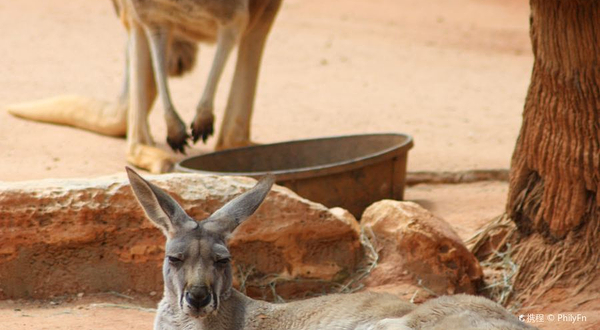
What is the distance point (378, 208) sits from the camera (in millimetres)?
A: 4566

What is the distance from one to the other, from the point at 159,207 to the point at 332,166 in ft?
6.76

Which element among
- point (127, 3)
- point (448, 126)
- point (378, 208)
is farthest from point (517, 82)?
point (378, 208)

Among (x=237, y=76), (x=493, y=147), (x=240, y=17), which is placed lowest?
(x=493, y=147)

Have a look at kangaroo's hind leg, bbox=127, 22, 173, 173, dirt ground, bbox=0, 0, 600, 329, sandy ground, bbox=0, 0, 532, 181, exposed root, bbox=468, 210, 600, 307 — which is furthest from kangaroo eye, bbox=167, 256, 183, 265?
kangaroo's hind leg, bbox=127, 22, 173, 173

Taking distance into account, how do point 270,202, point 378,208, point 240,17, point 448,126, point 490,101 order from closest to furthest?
point 270,202
point 378,208
point 240,17
point 448,126
point 490,101

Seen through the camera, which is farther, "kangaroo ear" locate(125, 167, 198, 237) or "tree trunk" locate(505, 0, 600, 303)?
"tree trunk" locate(505, 0, 600, 303)

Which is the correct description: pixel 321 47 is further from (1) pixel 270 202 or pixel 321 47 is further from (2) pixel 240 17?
(1) pixel 270 202

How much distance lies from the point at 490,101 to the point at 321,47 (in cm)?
333

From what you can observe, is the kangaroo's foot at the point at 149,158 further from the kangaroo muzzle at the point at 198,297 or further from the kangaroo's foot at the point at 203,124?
the kangaroo muzzle at the point at 198,297

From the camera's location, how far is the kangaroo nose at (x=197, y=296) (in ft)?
9.72

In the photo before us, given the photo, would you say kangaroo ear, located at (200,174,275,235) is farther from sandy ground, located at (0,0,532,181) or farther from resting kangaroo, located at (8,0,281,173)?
resting kangaroo, located at (8,0,281,173)

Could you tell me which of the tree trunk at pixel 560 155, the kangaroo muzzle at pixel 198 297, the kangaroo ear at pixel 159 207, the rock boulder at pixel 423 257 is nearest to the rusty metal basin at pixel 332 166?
the rock boulder at pixel 423 257

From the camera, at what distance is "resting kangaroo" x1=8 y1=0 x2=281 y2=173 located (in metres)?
6.09

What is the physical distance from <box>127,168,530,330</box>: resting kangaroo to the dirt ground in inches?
25.4
